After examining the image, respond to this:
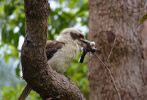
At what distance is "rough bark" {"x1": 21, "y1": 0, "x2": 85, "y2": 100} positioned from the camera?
335 centimetres

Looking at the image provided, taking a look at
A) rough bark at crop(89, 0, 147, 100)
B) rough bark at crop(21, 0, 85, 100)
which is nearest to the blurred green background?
rough bark at crop(89, 0, 147, 100)

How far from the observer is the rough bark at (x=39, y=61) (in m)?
3.35

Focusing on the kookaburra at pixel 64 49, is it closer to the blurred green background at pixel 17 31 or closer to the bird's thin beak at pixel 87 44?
the bird's thin beak at pixel 87 44

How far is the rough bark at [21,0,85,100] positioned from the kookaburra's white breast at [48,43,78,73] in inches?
15.6

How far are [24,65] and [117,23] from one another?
5.63 ft

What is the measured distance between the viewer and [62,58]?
4684 mm

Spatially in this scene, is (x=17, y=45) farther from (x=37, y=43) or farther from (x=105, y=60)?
(x=37, y=43)

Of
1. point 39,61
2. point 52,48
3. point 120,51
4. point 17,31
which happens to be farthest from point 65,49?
point 17,31

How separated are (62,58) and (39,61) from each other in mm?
1048

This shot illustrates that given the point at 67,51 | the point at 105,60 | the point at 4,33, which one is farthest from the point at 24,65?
Answer: the point at 4,33

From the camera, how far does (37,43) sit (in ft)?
11.5

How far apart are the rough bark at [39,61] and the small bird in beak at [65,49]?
42cm

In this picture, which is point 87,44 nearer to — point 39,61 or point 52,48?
point 52,48

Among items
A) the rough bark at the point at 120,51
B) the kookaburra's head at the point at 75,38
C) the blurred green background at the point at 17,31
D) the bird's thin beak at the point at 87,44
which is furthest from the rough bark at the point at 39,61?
the blurred green background at the point at 17,31
